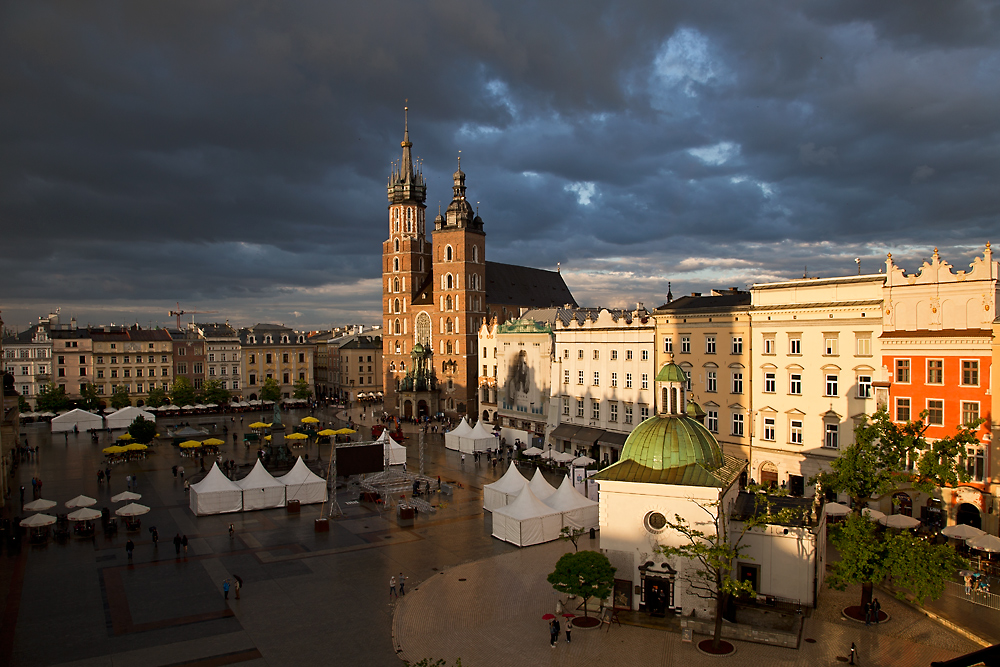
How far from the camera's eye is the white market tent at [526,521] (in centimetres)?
3391

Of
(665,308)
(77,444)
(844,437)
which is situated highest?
(665,308)

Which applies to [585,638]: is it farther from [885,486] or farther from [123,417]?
[123,417]

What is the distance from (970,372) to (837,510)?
31.9 feet

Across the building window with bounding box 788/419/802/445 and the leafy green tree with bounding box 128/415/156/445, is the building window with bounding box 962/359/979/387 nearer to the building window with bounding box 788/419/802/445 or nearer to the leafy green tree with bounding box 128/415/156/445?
the building window with bounding box 788/419/802/445

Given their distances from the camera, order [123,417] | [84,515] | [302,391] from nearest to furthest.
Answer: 1. [84,515]
2. [123,417]
3. [302,391]

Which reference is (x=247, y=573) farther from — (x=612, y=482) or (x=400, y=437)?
(x=400, y=437)

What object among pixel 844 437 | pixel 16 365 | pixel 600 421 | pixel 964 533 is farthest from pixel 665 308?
pixel 16 365

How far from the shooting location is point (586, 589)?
2372 cm

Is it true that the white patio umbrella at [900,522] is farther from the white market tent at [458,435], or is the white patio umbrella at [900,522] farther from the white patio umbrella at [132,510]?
the white patio umbrella at [132,510]

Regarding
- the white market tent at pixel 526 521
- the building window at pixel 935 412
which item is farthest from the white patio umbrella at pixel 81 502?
the building window at pixel 935 412

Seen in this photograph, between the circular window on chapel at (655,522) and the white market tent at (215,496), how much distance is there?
2668cm

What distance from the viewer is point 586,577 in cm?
2367

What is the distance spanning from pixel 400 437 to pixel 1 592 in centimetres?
3806

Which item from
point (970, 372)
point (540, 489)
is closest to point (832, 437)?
point (970, 372)
